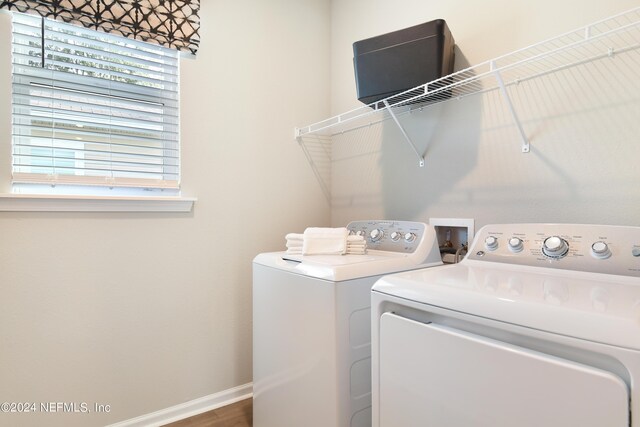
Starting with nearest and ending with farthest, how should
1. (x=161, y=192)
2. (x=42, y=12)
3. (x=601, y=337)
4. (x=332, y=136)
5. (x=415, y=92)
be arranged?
(x=601, y=337) < (x=42, y=12) < (x=415, y=92) < (x=161, y=192) < (x=332, y=136)

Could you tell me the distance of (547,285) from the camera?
91 cm

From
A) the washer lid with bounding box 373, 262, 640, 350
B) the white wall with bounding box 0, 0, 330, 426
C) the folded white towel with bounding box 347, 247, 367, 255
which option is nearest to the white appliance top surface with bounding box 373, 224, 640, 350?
the washer lid with bounding box 373, 262, 640, 350

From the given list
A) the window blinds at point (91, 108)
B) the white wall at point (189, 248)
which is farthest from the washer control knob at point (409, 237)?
the window blinds at point (91, 108)

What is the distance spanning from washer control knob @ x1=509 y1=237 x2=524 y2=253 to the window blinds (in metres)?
1.50

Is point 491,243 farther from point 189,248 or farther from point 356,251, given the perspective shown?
point 189,248

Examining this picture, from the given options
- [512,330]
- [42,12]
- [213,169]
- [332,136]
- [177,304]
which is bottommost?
[177,304]

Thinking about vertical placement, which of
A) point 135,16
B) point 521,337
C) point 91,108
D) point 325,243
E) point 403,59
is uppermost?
point 135,16

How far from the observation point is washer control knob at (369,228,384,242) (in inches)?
67.1

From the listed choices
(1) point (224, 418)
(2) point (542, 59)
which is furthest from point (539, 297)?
(1) point (224, 418)

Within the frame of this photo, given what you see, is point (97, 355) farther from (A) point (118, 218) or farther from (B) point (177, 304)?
(A) point (118, 218)

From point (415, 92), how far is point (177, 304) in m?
1.51

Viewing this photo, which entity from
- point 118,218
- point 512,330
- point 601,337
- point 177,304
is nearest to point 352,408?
point 512,330

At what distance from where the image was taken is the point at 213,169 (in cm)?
191

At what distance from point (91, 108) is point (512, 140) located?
1.81 m
